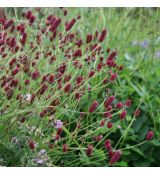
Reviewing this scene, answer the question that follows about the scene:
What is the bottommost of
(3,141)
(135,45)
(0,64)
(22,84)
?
(135,45)

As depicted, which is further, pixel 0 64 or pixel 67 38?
pixel 67 38

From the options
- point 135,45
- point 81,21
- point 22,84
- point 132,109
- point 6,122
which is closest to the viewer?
point 6,122

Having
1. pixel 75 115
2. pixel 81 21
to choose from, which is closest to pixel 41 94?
pixel 75 115

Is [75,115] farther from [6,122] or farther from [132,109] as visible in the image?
[6,122]

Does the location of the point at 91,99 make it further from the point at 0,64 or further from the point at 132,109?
the point at 0,64

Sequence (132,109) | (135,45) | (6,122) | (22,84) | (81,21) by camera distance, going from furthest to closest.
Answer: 1. (135,45)
2. (81,21)
3. (132,109)
4. (22,84)
5. (6,122)

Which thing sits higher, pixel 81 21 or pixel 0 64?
pixel 0 64

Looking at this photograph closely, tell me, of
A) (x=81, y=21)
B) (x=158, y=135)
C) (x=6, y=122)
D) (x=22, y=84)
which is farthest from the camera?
(x=81, y=21)

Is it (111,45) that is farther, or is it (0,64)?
(111,45)

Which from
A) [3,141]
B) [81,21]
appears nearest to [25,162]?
[3,141]
